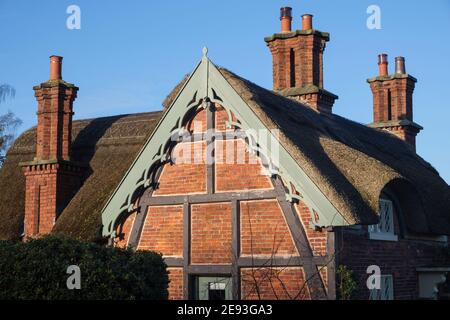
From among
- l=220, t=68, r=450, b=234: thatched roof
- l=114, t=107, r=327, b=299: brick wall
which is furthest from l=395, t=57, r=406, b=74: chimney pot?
l=114, t=107, r=327, b=299: brick wall

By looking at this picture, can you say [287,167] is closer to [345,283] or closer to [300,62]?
[345,283]

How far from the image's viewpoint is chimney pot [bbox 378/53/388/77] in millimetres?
25141

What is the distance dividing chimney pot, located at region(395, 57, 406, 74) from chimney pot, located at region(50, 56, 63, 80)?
12117 millimetres

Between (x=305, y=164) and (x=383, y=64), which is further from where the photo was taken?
(x=383, y=64)

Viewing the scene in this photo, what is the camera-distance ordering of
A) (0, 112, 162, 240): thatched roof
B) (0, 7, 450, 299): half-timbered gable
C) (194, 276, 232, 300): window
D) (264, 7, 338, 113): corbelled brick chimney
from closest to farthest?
(0, 7, 450, 299): half-timbered gable
(194, 276, 232, 300): window
(0, 112, 162, 240): thatched roof
(264, 7, 338, 113): corbelled brick chimney

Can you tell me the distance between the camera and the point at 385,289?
1436 centimetres

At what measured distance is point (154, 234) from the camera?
14188mm

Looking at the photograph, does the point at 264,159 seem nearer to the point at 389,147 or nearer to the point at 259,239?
the point at 259,239

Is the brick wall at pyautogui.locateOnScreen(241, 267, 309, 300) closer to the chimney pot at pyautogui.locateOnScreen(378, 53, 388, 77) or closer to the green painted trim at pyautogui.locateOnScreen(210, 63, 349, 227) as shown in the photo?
the green painted trim at pyautogui.locateOnScreen(210, 63, 349, 227)

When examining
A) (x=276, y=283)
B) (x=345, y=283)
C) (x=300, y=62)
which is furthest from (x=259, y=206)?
(x=300, y=62)

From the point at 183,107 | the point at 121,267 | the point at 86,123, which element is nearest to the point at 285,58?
the point at 86,123

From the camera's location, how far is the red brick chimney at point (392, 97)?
24609mm

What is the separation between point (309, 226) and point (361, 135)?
7.21m

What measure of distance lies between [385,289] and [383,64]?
508 inches
